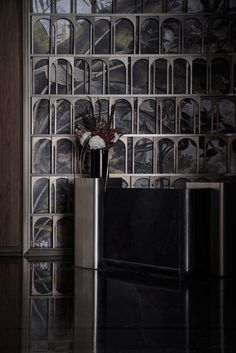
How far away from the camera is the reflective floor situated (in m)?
1.92

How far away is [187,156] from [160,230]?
1.12m

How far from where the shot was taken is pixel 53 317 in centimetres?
236

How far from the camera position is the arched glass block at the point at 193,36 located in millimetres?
4453

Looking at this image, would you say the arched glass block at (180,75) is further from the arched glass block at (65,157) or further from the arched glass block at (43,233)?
→ the arched glass block at (43,233)

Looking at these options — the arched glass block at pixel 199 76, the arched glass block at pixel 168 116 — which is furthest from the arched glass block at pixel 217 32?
the arched glass block at pixel 168 116

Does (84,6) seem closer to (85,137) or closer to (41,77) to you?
(41,77)

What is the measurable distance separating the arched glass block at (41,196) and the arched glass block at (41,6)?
1.32 meters

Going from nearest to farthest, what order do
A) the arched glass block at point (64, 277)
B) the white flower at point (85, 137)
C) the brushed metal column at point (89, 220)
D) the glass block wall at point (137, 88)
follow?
the arched glass block at point (64, 277)
the brushed metal column at point (89, 220)
the white flower at point (85, 137)
the glass block wall at point (137, 88)

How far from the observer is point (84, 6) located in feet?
14.7

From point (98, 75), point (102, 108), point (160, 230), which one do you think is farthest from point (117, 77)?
point (160, 230)

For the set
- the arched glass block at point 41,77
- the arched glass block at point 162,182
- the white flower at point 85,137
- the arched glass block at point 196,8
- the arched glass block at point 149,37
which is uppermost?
the arched glass block at point 196,8

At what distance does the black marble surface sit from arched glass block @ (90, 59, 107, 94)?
1.04 meters

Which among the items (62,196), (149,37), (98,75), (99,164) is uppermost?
(149,37)

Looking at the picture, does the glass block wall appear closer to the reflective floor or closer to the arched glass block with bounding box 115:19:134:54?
the arched glass block with bounding box 115:19:134:54
